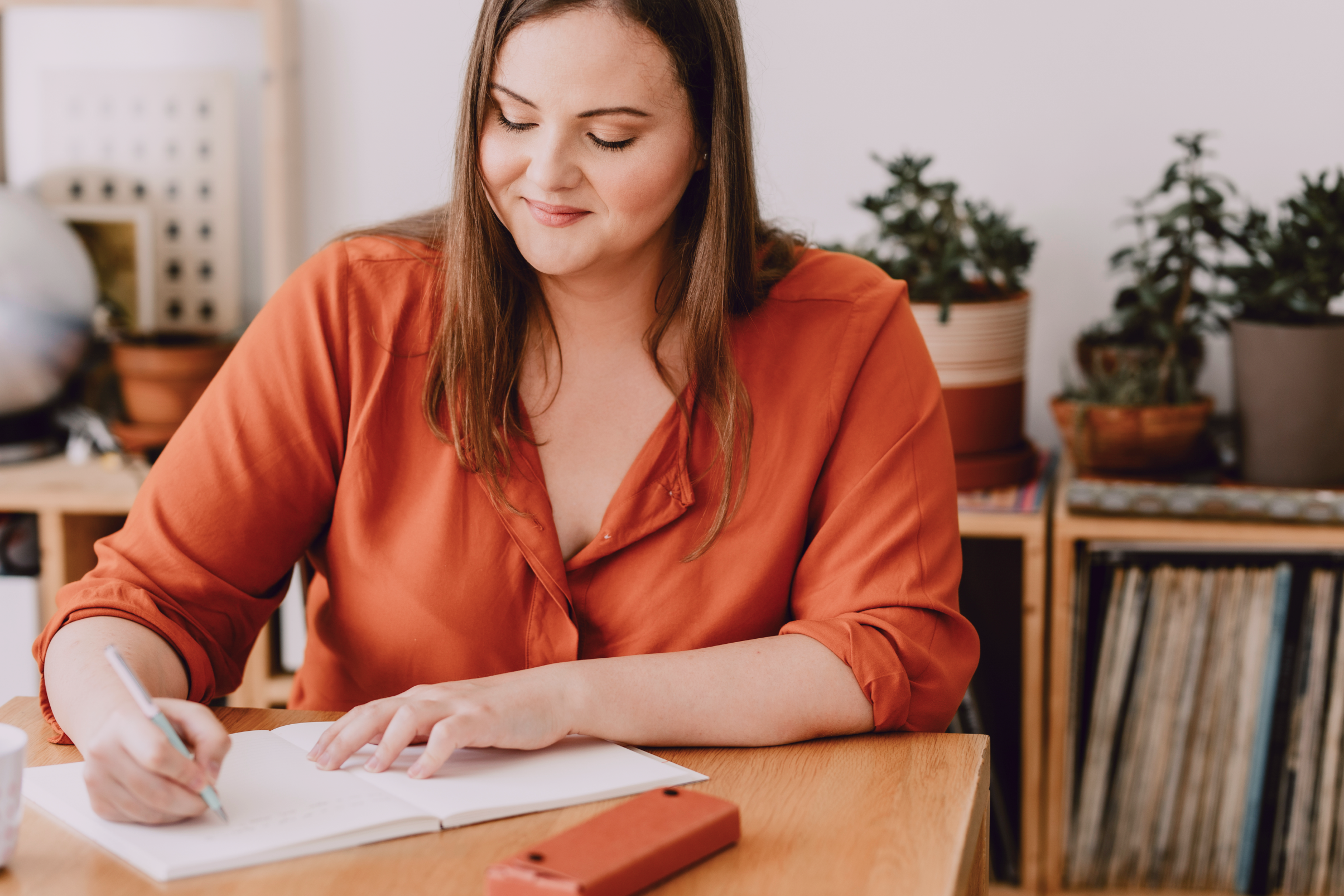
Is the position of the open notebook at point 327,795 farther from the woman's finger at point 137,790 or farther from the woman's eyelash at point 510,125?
the woman's eyelash at point 510,125

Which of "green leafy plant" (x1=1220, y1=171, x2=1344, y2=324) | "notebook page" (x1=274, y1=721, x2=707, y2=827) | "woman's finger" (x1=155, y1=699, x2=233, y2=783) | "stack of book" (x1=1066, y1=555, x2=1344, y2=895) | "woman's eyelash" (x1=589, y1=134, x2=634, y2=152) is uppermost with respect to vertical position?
"woman's eyelash" (x1=589, y1=134, x2=634, y2=152)

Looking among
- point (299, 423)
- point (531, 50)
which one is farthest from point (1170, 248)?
point (299, 423)

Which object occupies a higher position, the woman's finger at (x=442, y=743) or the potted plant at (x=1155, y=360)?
the potted plant at (x=1155, y=360)

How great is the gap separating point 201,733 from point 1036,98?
163cm

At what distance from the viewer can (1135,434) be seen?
69.3 inches

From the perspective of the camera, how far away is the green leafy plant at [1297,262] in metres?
1.63

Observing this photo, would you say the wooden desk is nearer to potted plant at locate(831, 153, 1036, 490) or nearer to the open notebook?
the open notebook

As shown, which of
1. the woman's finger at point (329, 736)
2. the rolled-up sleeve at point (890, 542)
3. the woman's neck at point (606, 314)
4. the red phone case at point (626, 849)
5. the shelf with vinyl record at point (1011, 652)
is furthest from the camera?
the shelf with vinyl record at point (1011, 652)

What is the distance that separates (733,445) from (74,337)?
1.30 metres

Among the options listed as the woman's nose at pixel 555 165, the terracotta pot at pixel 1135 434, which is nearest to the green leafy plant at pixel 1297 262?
the terracotta pot at pixel 1135 434

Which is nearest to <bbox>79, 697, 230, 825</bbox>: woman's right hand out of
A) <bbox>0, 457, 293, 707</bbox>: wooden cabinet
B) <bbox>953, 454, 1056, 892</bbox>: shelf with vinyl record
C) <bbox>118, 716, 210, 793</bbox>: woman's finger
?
<bbox>118, 716, 210, 793</bbox>: woman's finger

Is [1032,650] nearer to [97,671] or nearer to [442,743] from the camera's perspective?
[442,743]

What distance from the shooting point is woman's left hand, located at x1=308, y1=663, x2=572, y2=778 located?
2.98ft

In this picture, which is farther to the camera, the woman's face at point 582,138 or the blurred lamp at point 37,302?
the blurred lamp at point 37,302
